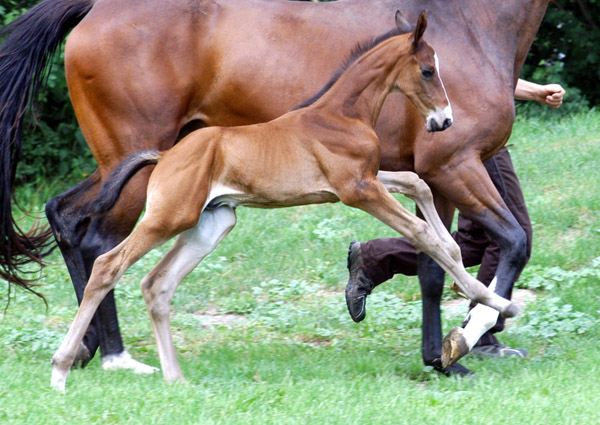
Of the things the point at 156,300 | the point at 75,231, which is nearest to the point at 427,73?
the point at 156,300

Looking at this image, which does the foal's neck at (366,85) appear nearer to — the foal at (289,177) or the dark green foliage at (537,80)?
the foal at (289,177)

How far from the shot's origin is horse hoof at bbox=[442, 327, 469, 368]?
465 cm

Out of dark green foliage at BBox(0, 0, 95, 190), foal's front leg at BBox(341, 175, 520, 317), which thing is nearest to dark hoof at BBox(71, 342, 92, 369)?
foal's front leg at BBox(341, 175, 520, 317)

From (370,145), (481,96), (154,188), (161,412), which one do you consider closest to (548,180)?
(481,96)

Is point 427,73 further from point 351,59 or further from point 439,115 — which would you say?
point 351,59

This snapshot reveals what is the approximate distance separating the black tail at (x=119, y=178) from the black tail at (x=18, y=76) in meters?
1.08

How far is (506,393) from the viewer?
4250 mm

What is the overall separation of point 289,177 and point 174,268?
0.81 metres

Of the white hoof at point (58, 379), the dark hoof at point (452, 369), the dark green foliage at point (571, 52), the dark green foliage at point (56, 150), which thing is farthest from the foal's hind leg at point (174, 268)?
the dark green foliage at point (571, 52)

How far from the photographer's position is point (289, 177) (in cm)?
447

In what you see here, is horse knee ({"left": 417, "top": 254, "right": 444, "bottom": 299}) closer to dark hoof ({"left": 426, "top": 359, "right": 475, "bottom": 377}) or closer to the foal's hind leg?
dark hoof ({"left": 426, "top": 359, "right": 475, "bottom": 377})

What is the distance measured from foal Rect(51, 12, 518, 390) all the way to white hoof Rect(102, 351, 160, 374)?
0.39 meters

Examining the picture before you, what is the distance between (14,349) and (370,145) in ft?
8.35

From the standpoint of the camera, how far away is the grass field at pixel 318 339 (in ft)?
12.9
